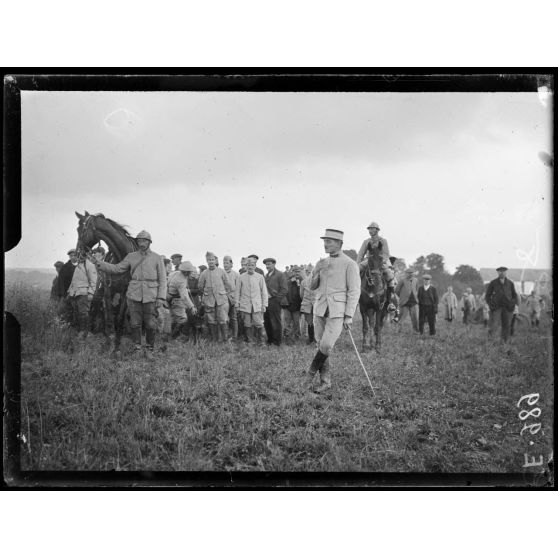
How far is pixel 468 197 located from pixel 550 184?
753mm

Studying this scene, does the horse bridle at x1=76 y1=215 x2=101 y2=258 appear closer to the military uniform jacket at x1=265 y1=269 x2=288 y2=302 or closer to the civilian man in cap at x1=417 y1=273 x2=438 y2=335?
the military uniform jacket at x1=265 y1=269 x2=288 y2=302

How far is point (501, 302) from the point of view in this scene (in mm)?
4219

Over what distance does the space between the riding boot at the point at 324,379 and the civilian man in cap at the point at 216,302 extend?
96 cm

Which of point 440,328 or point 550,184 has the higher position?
point 550,184

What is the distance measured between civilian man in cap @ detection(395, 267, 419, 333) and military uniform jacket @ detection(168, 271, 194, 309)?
1974mm

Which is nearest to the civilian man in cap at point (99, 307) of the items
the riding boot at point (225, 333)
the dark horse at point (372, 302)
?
the riding boot at point (225, 333)

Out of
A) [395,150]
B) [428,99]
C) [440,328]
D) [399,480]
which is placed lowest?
[399,480]

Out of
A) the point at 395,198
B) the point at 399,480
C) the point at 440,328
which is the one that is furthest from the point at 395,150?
the point at 399,480

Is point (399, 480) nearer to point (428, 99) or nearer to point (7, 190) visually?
point (428, 99)

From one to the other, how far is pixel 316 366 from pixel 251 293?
918 mm

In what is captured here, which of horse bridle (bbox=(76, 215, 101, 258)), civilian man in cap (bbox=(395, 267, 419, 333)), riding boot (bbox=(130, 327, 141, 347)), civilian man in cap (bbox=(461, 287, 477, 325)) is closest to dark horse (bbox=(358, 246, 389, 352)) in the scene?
civilian man in cap (bbox=(395, 267, 419, 333))

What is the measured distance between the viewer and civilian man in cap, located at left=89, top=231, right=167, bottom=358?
4352 millimetres

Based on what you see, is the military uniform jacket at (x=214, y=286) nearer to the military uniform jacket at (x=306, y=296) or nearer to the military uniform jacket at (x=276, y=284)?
the military uniform jacket at (x=276, y=284)

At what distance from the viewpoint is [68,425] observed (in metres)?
4.24
